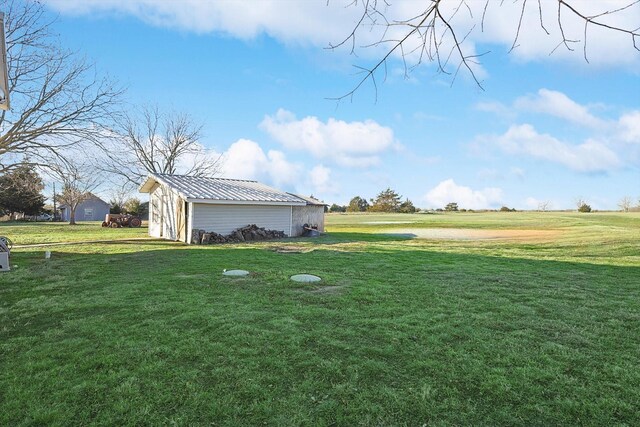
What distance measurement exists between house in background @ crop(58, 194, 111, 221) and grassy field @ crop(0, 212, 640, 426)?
45.1 metres

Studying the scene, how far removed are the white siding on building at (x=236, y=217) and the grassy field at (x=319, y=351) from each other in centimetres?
879

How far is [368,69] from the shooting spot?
9.05ft

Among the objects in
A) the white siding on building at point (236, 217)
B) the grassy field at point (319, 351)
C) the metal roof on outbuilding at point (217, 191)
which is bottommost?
the grassy field at point (319, 351)

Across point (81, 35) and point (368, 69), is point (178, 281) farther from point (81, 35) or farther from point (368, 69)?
point (81, 35)

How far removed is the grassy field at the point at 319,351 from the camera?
2.66 meters

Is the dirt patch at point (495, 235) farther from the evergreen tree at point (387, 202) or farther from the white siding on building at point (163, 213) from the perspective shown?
the evergreen tree at point (387, 202)

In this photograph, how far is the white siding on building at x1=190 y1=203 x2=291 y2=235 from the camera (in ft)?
53.6

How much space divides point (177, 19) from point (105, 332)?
5.14 metres

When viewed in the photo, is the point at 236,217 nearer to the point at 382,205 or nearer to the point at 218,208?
the point at 218,208

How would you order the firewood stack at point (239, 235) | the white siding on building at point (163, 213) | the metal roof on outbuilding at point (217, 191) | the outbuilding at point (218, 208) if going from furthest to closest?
1. the white siding on building at point (163, 213)
2. the outbuilding at point (218, 208)
3. the metal roof on outbuilding at point (217, 191)
4. the firewood stack at point (239, 235)

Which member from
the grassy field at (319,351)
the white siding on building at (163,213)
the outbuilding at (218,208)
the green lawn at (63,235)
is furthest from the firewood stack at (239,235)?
the grassy field at (319,351)

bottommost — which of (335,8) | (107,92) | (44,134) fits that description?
(335,8)

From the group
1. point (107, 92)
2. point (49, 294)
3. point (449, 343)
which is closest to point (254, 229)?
point (107, 92)

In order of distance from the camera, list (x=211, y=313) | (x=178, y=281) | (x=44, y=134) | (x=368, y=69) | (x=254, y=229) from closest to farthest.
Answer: (x=368, y=69) → (x=211, y=313) → (x=178, y=281) → (x=44, y=134) → (x=254, y=229)
